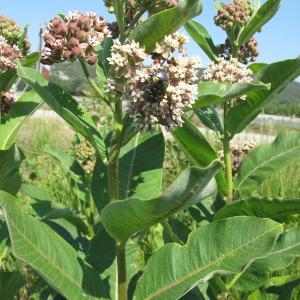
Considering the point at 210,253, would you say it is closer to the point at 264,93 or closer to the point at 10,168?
the point at 264,93

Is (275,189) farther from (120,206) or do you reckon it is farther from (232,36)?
(120,206)

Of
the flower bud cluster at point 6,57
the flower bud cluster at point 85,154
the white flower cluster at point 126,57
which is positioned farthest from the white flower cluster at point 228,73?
the flower bud cluster at point 85,154

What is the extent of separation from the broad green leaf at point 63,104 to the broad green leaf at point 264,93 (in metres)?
0.63

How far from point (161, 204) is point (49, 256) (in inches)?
15.9

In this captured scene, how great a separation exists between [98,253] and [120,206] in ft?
1.92

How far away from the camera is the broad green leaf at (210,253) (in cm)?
161

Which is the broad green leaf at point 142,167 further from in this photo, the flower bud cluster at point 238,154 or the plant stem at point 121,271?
the flower bud cluster at point 238,154

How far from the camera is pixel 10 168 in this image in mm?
2154

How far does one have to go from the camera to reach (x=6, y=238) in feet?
7.50

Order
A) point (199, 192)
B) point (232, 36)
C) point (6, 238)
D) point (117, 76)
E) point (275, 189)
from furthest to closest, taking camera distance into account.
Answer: point (275, 189)
point (232, 36)
point (6, 238)
point (117, 76)
point (199, 192)

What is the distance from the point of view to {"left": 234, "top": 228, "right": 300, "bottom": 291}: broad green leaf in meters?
1.66

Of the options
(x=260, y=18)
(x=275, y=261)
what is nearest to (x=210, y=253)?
(x=275, y=261)

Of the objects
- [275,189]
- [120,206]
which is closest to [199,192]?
[120,206]

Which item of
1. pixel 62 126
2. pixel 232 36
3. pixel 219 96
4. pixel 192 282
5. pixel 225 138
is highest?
pixel 232 36
